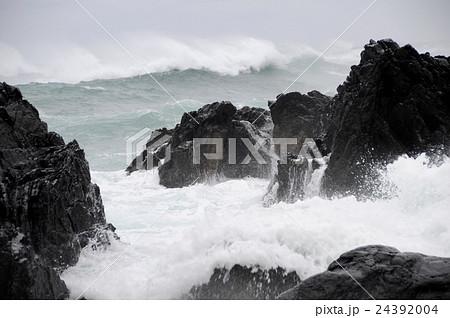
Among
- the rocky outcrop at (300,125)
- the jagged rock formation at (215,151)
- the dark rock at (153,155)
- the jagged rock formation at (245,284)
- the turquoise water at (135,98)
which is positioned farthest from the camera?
the turquoise water at (135,98)

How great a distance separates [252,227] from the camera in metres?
5.75

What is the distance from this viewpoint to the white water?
5.20 meters

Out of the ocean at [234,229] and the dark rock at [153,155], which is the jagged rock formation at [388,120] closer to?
the ocean at [234,229]

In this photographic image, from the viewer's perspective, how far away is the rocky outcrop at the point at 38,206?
177 inches

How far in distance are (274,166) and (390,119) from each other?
4766mm

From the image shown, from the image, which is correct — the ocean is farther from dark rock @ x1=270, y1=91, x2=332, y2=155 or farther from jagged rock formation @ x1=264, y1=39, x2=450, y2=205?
dark rock @ x1=270, y1=91, x2=332, y2=155

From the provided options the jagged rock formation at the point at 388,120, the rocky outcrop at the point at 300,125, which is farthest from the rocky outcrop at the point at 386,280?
the rocky outcrop at the point at 300,125

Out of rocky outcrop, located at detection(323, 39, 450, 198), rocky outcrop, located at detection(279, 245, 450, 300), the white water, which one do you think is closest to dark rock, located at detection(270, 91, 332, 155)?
rocky outcrop, located at detection(323, 39, 450, 198)

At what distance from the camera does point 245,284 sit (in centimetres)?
494

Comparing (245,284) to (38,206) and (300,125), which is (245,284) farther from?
(300,125)

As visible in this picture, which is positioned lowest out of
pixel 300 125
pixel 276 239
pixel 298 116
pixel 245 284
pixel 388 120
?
pixel 245 284

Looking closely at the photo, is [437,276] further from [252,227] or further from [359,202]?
[359,202]

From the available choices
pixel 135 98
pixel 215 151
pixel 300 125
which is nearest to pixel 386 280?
pixel 215 151

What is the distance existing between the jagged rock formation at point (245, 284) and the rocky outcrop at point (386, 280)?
1.19 metres
